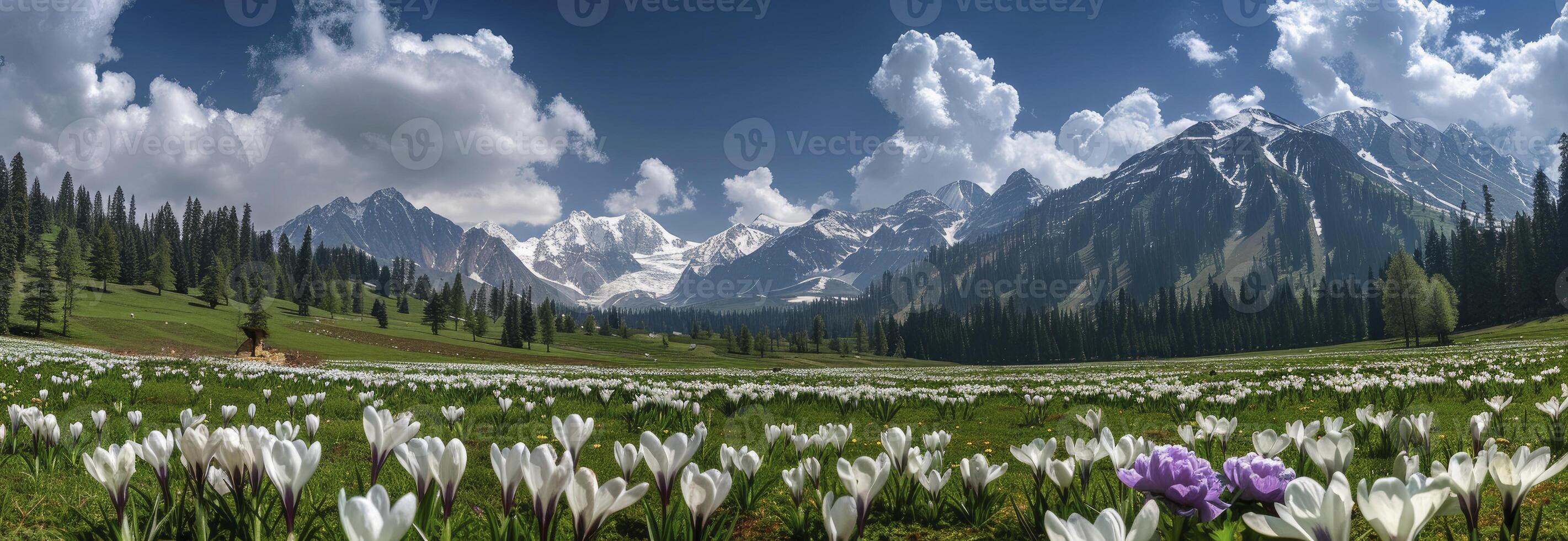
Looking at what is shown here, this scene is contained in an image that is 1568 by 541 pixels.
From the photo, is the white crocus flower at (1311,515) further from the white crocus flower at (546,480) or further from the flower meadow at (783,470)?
the white crocus flower at (546,480)

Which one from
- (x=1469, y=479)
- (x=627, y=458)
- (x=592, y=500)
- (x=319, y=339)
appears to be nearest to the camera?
(x=1469, y=479)

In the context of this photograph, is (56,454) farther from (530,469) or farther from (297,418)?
(530,469)

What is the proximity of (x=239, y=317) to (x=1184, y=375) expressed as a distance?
107 meters

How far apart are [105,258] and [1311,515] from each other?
16278 cm

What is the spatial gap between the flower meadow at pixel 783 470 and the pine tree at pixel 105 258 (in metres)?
147

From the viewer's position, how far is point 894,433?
372 cm

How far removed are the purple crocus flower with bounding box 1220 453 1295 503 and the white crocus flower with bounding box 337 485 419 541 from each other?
106 inches

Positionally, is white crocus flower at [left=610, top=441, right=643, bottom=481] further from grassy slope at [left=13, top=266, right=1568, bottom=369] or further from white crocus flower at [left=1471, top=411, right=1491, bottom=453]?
grassy slope at [left=13, top=266, right=1568, bottom=369]

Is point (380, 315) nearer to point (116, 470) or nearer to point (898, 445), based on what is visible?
point (116, 470)

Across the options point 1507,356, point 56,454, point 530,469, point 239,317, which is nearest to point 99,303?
point 239,317

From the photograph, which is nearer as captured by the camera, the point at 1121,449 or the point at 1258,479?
the point at 1258,479

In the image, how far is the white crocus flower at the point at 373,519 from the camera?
1600mm

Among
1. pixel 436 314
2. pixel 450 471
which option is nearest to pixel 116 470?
pixel 450 471

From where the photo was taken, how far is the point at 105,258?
11444 centimetres
